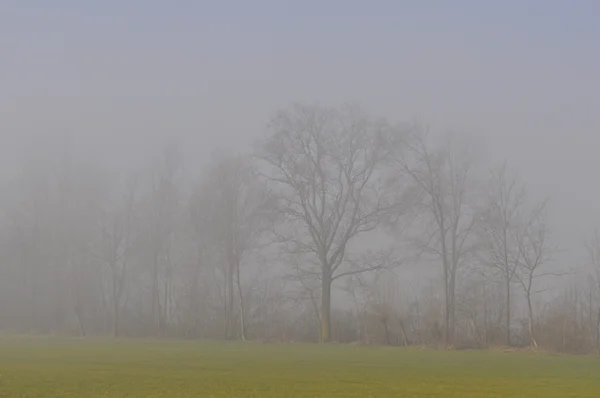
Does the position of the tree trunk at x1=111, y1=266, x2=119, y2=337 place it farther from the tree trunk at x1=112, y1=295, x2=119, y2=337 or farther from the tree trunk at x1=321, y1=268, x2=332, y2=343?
the tree trunk at x1=321, y1=268, x2=332, y2=343

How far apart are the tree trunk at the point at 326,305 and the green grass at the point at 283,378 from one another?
19.0 meters

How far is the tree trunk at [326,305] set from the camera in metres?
49.9

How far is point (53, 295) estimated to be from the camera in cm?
7062

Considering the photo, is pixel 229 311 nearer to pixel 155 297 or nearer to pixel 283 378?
pixel 155 297

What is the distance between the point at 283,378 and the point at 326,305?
2952 centimetres

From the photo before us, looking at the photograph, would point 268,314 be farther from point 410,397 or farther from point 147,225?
point 410,397

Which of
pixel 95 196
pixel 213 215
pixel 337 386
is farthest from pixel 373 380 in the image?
pixel 95 196

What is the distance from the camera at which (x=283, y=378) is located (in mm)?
20938

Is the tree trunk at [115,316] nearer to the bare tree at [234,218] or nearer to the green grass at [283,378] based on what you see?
the bare tree at [234,218]

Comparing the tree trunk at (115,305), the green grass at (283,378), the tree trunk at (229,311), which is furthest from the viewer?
the tree trunk at (115,305)

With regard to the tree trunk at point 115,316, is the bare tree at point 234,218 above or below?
above

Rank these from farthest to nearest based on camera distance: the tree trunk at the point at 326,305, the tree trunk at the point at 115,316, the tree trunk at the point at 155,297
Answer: the tree trunk at the point at 155,297 → the tree trunk at the point at 115,316 → the tree trunk at the point at 326,305

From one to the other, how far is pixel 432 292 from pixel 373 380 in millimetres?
33337

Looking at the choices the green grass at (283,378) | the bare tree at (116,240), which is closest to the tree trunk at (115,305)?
the bare tree at (116,240)
